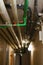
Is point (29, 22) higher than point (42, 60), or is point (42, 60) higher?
point (29, 22)

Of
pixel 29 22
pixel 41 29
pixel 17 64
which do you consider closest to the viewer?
pixel 41 29

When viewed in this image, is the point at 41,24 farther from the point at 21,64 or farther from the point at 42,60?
the point at 21,64

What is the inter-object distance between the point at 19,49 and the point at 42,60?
11.8 ft

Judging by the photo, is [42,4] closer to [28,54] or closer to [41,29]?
[41,29]

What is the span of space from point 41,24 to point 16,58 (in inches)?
138

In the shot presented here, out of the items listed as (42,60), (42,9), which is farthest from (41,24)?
(42,60)

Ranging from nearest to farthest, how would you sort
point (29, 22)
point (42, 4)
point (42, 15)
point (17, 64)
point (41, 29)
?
point (42, 15) < point (41, 29) < point (42, 4) < point (29, 22) < point (17, 64)

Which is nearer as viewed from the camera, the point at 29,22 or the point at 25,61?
the point at 29,22

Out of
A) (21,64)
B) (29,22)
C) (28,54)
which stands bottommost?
(21,64)

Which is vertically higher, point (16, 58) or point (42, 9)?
point (42, 9)

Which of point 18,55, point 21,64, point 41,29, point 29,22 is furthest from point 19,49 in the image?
point 41,29

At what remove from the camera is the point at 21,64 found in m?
5.76

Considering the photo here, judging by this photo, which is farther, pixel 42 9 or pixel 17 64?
pixel 17 64

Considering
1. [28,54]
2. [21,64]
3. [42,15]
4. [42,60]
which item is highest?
[42,15]
